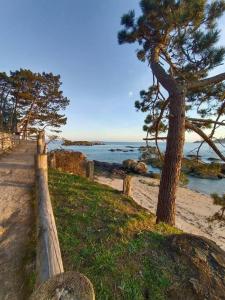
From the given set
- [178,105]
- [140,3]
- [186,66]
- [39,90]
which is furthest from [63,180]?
[39,90]

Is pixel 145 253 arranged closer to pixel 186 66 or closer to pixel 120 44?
pixel 186 66

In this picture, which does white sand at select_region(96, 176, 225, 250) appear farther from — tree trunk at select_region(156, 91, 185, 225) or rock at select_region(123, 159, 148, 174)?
rock at select_region(123, 159, 148, 174)

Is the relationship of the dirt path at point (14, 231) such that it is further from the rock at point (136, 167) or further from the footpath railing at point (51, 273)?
the rock at point (136, 167)

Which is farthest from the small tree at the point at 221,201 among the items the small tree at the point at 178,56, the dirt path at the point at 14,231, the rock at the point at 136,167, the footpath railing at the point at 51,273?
the rock at the point at 136,167

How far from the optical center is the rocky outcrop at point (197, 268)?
10.3 ft

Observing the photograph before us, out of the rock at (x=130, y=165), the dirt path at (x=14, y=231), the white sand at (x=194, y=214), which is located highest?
the dirt path at (x=14, y=231)

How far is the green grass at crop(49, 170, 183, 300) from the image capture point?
315cm

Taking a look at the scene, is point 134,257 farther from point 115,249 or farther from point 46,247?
point 46,247

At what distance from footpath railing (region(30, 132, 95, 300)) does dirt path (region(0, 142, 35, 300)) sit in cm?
44

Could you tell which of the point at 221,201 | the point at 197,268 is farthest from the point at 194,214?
the point at 197,268

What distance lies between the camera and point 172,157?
5.96 meters

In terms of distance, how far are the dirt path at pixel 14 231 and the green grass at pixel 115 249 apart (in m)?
0.65

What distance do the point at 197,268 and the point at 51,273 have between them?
98.7 inches

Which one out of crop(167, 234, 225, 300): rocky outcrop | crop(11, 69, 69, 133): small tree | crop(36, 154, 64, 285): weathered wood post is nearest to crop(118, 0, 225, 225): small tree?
crop(167, 234, 225, 300): rocky outcrop
